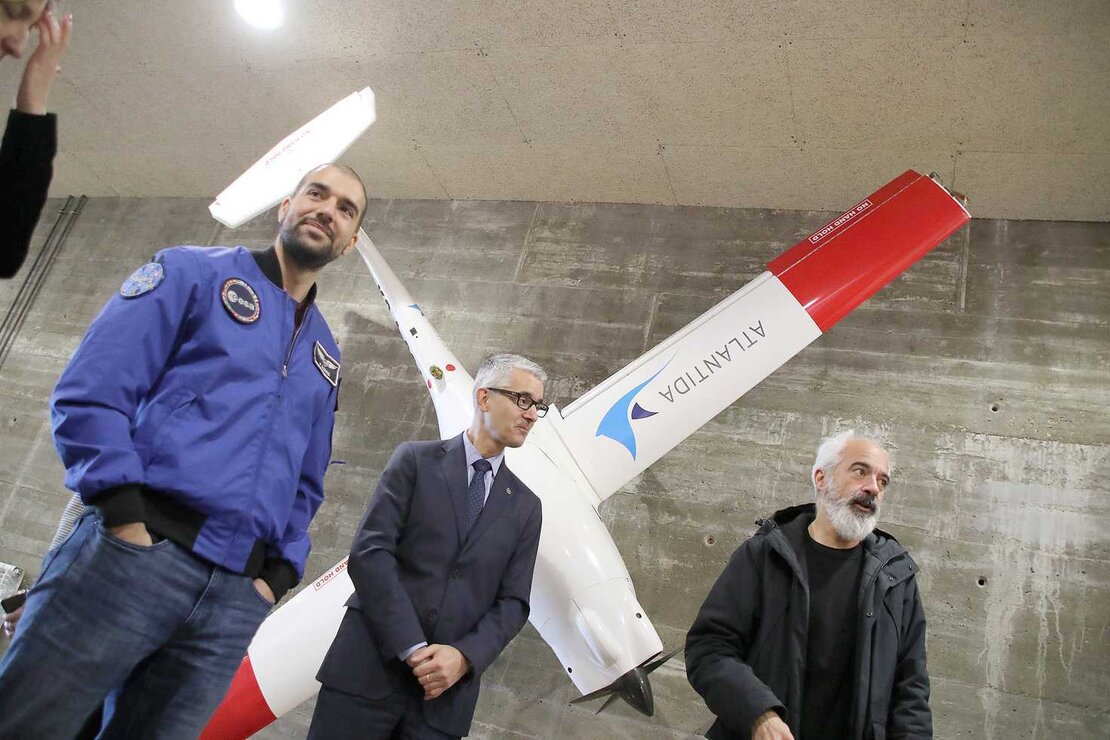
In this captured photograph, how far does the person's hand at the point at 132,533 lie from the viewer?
1.26m

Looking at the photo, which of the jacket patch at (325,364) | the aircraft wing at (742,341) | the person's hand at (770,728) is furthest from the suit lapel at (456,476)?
the aircraft wing at (742,341)

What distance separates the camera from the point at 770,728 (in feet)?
5.61

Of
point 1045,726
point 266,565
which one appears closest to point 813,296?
point 1045,726

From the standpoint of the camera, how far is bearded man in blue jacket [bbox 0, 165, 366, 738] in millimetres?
1220

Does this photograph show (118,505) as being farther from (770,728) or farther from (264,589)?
(770,728)

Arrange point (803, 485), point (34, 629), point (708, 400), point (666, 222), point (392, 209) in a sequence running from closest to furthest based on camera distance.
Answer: point (34, 629) < point (708, 400) < point (803, 485) < point (666, 222) < point (392, 209)

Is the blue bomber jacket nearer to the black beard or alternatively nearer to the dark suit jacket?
the black beard

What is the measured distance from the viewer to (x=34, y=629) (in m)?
1.20

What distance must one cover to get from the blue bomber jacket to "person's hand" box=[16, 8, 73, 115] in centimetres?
35

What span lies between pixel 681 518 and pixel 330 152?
2.80 metres

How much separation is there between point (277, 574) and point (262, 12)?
4.20m

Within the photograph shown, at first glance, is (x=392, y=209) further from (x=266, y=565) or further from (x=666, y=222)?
(x=266, y=565)

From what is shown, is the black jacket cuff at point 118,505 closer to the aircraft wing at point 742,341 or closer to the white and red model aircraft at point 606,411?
the white and red model aircraft at point 606,411

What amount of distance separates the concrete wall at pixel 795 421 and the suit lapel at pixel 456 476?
2220 mm
